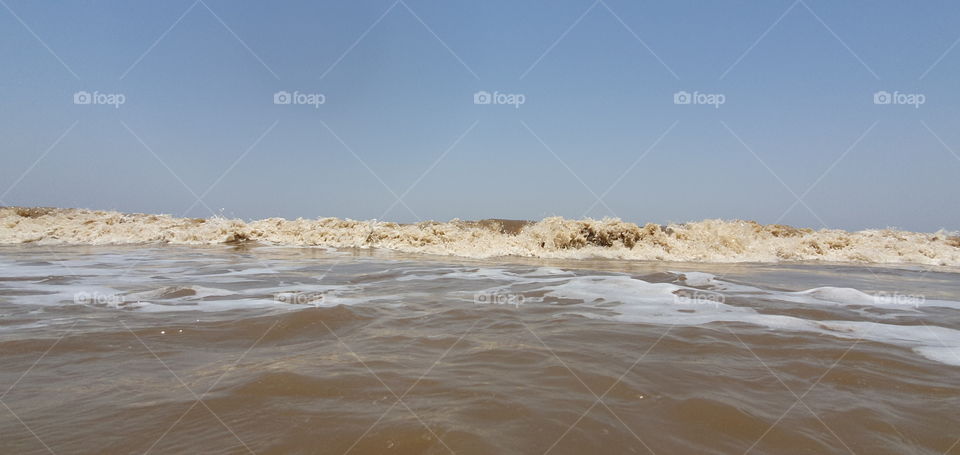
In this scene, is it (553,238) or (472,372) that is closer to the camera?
(472,372)

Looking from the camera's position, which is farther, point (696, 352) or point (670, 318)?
point (670, 318)

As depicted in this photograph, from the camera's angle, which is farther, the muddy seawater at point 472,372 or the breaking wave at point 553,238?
the breaking wave at point 553,238

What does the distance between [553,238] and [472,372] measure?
30.9 ft

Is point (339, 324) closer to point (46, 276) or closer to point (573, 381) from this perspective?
point (573, 381)

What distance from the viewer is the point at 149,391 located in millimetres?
2041

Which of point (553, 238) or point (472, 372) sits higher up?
point (472, 372)

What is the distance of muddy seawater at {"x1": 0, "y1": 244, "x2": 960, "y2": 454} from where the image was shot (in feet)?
5.42

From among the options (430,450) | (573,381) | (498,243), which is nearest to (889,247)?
(498,243)

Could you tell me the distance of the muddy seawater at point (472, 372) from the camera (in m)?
1.65

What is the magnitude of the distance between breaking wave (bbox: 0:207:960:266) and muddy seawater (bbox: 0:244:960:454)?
252 inches

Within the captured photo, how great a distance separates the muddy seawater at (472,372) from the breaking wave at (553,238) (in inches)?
252

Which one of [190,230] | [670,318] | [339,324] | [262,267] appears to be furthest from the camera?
[190,230]

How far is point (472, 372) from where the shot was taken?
7.57ft

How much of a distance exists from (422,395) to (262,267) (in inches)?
234
